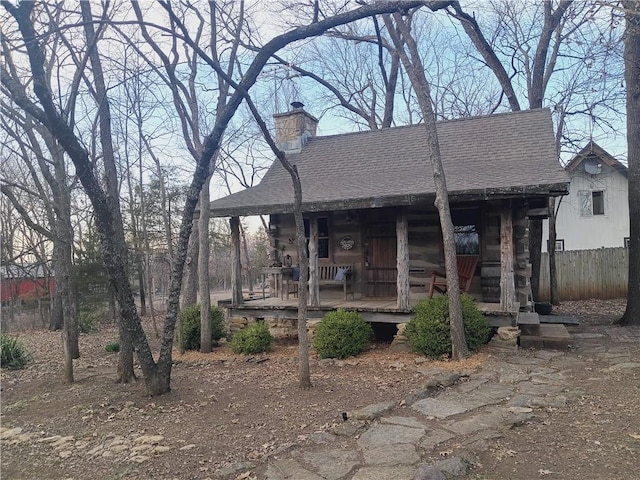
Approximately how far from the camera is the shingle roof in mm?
8148

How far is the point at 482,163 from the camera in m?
9.66

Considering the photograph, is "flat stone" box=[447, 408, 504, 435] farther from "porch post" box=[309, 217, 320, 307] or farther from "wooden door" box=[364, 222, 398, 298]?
"wooden door" box=[364, 222, 398, 298]

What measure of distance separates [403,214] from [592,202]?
1639 centimetres

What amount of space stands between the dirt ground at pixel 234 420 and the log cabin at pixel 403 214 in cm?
195

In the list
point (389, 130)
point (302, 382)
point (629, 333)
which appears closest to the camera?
point (302, 382)

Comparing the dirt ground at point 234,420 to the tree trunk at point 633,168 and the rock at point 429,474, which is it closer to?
the rock at point 429,474

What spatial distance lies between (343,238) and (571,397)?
20.5ft

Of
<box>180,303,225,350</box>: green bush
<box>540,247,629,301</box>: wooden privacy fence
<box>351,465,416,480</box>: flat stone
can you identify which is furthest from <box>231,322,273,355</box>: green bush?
<box>540,247,629,301</box>: wooden privacy fence

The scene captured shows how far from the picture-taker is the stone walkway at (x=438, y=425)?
3646mm

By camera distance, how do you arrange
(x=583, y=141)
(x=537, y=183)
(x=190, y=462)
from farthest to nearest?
(x=583, y=141) → (x=537, y=183) → (x=190, y=462)

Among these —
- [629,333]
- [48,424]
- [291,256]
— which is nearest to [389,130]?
[291,256]

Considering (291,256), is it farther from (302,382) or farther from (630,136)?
(630,136)

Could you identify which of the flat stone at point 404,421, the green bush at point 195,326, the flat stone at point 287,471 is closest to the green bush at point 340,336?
the green bush at point 195,326

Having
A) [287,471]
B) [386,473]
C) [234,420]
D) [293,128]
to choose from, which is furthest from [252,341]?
[293,128]
